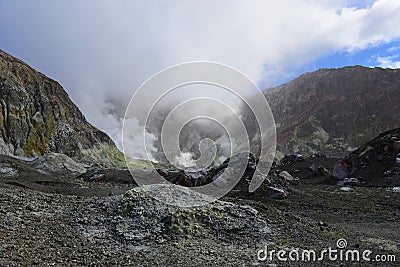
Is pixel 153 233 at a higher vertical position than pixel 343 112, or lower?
lower

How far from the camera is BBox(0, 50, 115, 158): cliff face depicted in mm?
77062

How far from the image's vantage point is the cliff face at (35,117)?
253ft

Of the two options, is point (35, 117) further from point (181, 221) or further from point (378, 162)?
point (181, 221)

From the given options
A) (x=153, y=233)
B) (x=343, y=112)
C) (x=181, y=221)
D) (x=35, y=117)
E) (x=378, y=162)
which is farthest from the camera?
(x=343, y=112)

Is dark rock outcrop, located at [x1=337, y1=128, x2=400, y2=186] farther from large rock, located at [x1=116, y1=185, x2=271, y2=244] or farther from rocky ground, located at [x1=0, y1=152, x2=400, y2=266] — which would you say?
large rock, located at [x1=116, y1=185, x2=271, y2=244]

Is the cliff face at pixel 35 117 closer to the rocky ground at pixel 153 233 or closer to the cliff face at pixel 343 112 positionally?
the rocky ground at pixel 153 233

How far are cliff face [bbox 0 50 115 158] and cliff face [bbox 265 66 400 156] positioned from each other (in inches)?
3497

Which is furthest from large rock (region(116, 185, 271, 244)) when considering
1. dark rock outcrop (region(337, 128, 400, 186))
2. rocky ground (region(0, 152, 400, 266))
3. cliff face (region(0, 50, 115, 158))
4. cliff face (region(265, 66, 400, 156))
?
cliff face (region(265, 66, 400, 156))

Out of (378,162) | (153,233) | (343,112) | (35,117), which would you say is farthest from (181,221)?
(343,112)

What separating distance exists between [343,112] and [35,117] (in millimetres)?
127009

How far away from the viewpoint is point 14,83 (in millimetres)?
84188

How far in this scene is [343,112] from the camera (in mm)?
150875

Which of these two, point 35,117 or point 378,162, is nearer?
point 378,162

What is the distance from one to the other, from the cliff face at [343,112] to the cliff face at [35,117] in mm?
88814
